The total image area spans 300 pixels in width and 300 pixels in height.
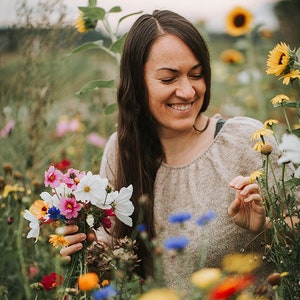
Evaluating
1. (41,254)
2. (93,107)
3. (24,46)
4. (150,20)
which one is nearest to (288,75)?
(150,20)

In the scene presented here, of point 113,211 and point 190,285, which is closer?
point 113,211

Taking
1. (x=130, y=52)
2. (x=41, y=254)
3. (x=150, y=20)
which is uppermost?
(x=150, y=20)

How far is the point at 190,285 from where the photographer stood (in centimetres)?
176

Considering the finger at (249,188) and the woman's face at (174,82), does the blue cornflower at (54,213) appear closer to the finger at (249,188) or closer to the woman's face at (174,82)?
the finger at (249,188)

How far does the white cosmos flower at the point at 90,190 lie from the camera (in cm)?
127

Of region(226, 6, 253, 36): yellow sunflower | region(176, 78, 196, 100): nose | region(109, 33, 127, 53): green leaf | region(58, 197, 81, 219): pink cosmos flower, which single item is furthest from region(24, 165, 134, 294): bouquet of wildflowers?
region(226, 6, 253, 36): yellow sunflower

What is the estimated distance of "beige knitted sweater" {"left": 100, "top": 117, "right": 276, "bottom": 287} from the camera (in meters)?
1.76

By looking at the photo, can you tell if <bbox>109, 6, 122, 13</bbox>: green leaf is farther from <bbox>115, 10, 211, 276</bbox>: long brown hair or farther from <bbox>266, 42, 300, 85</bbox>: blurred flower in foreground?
<bbox>266, 42, 300, 85</bbox>: blurred flower in foreground

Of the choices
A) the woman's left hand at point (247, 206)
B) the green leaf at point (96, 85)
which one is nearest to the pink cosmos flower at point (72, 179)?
the woman's left hand at point (247, 206)

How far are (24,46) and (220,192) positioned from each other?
55.1 inches

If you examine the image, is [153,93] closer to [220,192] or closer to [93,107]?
[220,192]

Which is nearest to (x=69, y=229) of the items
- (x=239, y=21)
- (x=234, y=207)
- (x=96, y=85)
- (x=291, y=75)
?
(x=234, y=207)

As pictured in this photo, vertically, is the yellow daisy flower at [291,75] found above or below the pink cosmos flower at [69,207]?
above

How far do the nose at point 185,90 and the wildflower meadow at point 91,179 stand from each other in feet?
0.92
